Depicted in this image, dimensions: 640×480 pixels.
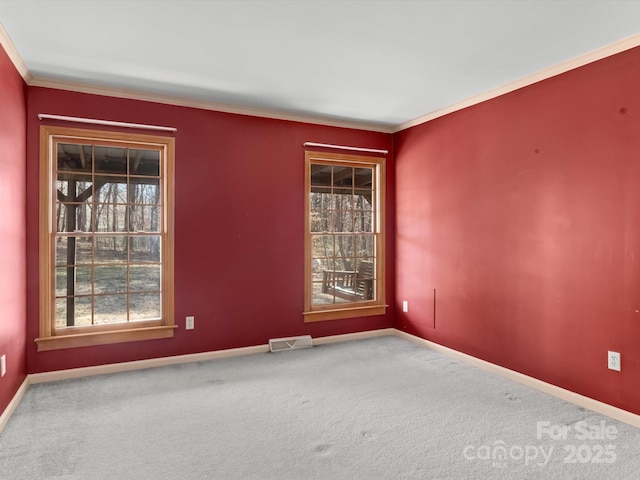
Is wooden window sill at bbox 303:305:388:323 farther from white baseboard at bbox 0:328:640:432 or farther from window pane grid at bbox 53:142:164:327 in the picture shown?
window pane grid at bbox 53:142:164:327

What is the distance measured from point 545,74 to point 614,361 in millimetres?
2195

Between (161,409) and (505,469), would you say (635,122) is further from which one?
(161,409)

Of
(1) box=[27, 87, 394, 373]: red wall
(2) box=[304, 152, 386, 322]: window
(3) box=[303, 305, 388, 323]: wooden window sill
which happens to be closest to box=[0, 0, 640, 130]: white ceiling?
(1) box=[27, 87, 394, 373]: red wall

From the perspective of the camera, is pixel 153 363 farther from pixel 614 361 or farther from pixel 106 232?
pixel 614 361

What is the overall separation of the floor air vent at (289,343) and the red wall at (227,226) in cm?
8

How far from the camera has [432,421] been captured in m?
2.68

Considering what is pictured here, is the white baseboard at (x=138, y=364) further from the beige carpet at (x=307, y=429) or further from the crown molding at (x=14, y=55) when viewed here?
the crown molding at (x=14, y=55)

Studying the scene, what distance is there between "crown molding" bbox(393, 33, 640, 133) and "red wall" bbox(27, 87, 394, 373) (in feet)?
4.12

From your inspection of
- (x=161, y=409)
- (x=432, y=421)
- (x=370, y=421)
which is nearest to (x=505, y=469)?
(x=432, y=421)

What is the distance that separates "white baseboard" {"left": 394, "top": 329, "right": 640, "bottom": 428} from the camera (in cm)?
270

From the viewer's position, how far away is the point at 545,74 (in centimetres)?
318

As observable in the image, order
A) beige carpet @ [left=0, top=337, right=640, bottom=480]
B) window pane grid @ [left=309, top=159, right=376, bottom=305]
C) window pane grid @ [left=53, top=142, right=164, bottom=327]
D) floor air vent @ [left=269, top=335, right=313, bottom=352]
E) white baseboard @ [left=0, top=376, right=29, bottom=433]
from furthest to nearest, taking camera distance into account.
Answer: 1. window pane grid @ [left=309, top=159, right=376, bottom=305]
2. floor air vent @ [left=269, top=335, right=313, bottom=352]
3. window pane grid @ [left=53, top=142, right=164, bottom=327]
4. white baseboard @ [left=0, top=376, right=29, bottom=433]
5. beige carpet @ [left=0, top=337, right=640, bottom=480]

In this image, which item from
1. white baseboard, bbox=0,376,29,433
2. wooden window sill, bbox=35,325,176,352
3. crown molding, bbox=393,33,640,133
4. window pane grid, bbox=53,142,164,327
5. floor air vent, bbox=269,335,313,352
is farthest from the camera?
floor air vent, bbox=269,335,313,352

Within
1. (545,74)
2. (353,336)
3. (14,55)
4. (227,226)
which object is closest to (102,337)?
(227,226)
